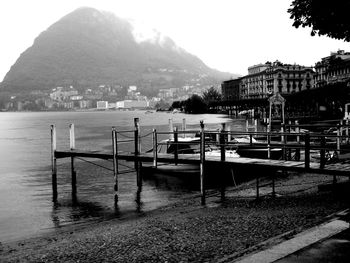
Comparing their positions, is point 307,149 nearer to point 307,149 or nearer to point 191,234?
point 307,149

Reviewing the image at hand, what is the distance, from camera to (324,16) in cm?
1276

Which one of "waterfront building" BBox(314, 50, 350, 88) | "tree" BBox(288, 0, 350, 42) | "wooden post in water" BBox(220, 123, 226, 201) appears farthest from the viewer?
"waterfront building" BBox(314, 50, 350, 88)

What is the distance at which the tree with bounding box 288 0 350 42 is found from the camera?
1222 cm

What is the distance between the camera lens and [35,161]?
177 ft

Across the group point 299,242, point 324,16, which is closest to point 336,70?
point 324,16

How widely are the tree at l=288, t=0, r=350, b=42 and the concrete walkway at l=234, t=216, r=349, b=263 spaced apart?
5.64m

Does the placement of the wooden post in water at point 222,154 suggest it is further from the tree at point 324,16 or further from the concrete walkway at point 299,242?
the concrete walkway at point 299,242

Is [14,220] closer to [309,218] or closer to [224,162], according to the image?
[224,162]

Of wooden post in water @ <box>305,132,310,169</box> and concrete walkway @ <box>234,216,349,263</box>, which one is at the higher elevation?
wooden post in water @ <box>305,132,310,169</box>

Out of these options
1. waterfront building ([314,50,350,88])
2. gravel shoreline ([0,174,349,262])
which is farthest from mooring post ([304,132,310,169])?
waterfront building ([314,50,350,88])

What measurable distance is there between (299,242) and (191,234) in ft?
14.6

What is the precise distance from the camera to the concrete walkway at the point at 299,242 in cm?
973

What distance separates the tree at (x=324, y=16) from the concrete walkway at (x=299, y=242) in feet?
18.5

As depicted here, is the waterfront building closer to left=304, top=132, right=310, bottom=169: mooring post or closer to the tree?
left=304, top=132, right=310, bottom=169: mooring post
